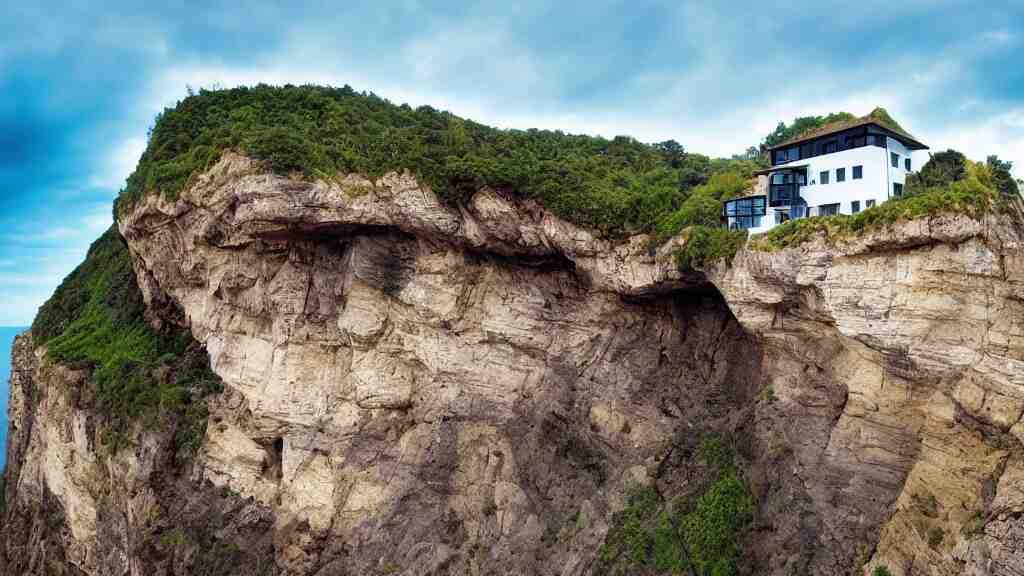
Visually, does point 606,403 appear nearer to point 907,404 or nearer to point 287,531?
point 907,404

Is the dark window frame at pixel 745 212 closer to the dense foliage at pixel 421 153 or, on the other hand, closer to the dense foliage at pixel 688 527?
the dense foliage at pixel 421 153

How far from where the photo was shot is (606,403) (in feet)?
78.7

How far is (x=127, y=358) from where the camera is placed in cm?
3259

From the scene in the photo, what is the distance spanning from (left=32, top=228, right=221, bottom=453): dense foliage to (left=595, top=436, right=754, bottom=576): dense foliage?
1818 cm

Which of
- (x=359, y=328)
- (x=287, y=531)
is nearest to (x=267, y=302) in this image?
(x=359, y=328)

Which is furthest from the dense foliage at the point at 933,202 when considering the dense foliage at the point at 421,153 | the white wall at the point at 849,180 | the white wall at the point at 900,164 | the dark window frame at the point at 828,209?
the dense foliage at the point at 421,153

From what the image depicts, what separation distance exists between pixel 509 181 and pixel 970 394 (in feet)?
48.9

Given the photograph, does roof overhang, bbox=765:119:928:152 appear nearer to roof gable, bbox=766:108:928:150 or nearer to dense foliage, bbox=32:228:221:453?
roof gable, bbox=766:108:928:150

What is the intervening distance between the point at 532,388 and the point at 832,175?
12.4 meters

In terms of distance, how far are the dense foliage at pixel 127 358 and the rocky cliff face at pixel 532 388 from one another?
Result: 1235mm

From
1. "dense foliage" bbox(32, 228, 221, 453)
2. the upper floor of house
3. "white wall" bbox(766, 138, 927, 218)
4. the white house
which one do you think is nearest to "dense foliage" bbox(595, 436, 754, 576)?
the white house

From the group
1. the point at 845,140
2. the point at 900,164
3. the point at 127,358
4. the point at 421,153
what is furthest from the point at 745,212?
the point at 127,358

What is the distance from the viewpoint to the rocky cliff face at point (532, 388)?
55.3 ft

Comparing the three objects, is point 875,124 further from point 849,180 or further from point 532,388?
point 532,388
